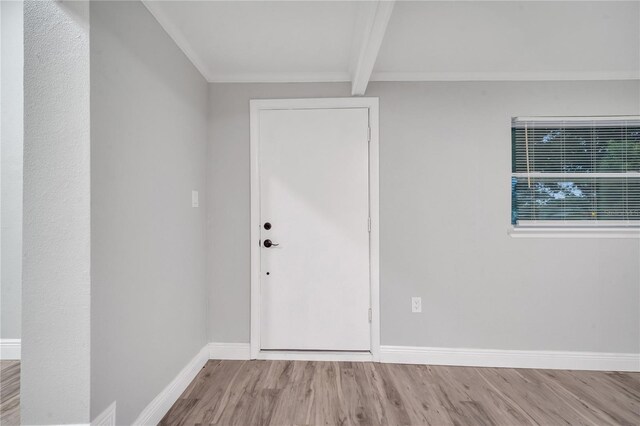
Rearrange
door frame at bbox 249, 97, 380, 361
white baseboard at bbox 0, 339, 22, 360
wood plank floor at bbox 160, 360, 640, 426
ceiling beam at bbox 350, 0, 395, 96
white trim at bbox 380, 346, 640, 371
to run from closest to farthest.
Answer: ceiling beam at bbox 350, 0, 395, 96 < wood plank floor at bbox 160, 360, 640, 426 < white baseboard at bbox 0, 339, 22, 360 < white trim at bbox 380, 346, 640, 371 < door frame at bbox 249, 97, 380, 361

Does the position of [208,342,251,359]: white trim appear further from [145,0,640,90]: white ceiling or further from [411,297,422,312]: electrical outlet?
[145,0,640,90]: white ceiling

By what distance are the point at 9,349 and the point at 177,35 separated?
2.59 meters

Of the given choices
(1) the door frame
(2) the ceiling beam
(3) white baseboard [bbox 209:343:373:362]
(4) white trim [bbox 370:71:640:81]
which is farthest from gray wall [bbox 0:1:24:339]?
(4) white trim [bbox 370:71:640:81]

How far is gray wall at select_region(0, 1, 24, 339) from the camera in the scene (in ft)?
7.13

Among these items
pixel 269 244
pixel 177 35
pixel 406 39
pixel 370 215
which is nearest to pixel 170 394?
pixel 269 244

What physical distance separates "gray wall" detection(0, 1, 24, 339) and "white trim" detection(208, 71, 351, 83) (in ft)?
4.80

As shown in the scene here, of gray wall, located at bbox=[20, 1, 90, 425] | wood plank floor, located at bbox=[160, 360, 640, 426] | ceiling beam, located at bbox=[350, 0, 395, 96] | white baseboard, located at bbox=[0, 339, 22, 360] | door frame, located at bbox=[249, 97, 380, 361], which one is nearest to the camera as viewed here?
gray wall, located at bbox=[20, 1, 90, 425]

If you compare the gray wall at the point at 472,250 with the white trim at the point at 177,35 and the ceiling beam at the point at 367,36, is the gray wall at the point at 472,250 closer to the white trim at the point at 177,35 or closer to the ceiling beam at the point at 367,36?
the ceiling beam at the point at 367,36

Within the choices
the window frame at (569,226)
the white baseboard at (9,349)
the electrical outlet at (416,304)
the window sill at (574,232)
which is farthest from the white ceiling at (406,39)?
the white baseboard at (9,349)

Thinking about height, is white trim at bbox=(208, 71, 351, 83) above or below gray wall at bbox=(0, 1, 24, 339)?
above

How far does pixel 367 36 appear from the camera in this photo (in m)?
1.63

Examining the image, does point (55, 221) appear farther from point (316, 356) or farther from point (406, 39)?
point (406, 39)

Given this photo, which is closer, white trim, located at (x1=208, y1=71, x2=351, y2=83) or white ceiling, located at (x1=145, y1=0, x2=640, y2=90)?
white ceiling, located at (x1=145, y1=0, x2=640, y2=90)

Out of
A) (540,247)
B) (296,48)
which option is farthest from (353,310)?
(296,48)
